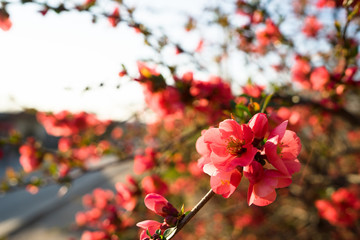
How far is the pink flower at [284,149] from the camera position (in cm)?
48

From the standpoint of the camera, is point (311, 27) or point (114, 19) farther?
point (311, 27)

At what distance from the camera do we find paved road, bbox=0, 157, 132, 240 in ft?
15.0

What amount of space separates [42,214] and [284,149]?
6152 mm

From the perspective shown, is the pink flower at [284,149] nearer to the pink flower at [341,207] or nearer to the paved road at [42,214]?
the pink flower at [341,207]

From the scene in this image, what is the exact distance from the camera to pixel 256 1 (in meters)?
1.63

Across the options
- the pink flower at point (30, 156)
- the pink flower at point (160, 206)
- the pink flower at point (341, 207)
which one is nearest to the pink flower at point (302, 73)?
the pink flower at point (341, 207)

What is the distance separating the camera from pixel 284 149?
1.76 feet

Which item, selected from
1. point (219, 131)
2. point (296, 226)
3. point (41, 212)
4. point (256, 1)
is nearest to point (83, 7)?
point (219, 131)

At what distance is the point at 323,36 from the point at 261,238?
226cm

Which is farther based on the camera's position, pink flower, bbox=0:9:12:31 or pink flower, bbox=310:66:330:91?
pink flower, bbox=310:66:330:91

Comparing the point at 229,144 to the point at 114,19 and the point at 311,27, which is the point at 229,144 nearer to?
the point at 114,19

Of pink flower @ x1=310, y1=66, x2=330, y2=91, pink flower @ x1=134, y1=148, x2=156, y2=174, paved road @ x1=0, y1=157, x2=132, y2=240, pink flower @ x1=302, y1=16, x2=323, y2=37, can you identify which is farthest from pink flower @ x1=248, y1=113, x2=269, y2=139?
paved road @ x1=0, y1=157, x2=132, y2=240

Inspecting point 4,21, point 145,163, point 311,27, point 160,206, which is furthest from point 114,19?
point 311,27

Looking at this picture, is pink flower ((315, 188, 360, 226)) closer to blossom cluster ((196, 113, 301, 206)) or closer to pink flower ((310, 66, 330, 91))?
pink flower ((310, 66, 330, 91))
